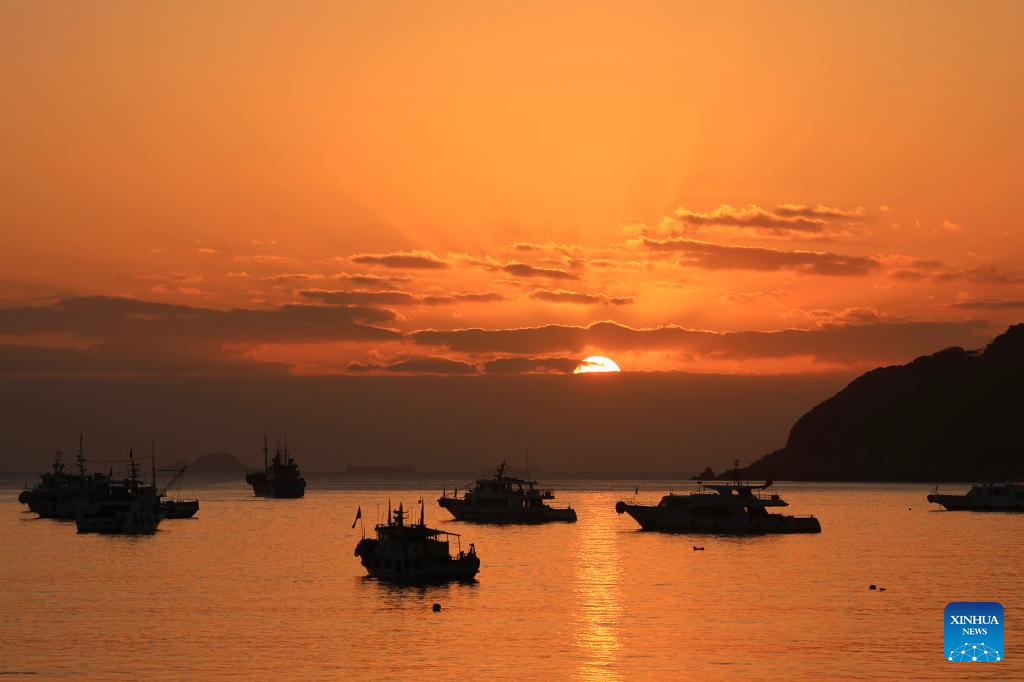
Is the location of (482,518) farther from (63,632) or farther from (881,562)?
(63,632)

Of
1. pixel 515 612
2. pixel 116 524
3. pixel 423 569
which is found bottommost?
pixel 515 612

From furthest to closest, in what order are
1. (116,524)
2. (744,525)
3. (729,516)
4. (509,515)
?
(509,515), (116,524), (729,516), (744,525)

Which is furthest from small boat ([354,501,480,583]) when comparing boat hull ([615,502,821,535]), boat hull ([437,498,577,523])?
boat hull ([437,498,577,523])

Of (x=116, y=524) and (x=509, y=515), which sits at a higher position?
(x=509, y=515)

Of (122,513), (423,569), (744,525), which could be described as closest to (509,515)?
(744,525)

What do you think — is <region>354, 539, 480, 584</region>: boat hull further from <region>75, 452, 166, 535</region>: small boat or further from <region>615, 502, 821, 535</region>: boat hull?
<region>75, 452, 166, 535</region>: small boat

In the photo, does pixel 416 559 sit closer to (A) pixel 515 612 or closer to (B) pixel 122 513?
(A) pixel 515 612

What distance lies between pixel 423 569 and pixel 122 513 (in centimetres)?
8813

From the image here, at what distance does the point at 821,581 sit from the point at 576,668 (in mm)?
49235

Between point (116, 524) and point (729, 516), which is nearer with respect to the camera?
point (729, 516)

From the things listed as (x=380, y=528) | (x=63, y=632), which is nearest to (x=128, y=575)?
(x=380, y=528)

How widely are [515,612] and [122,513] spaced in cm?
10235

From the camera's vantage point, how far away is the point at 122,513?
580 ft

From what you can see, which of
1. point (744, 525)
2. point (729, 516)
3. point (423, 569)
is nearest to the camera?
point (423, 569)
